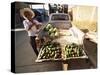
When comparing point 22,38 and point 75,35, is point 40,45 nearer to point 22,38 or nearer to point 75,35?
point 22,38

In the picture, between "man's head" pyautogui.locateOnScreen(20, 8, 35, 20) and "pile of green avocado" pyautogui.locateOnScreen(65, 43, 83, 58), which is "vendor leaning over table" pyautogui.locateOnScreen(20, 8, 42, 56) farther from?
"pile of green avocado" pyautogui.locateOnScreen(65, 43, 83, 58)

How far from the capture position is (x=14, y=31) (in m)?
1.57

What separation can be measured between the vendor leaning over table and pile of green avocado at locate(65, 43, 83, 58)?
0.91ft

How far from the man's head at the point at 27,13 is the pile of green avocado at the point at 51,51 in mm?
265

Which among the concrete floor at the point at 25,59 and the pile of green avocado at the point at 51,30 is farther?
the pile of green avocado at the point at 51,30

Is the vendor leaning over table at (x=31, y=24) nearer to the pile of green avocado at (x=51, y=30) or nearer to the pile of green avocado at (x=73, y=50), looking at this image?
the pile of green avocado at (x=51, y=30)

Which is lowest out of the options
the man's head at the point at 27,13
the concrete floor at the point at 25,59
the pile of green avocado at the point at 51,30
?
the concrete floor at the point at 25,59

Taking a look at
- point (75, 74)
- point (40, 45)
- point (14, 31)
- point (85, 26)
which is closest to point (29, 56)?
point (40, 45)

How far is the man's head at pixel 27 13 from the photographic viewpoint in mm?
1604

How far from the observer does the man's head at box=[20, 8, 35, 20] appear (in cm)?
160

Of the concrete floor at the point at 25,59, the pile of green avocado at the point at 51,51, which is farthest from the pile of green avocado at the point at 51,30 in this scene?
the concrete floor at the point at 25,59

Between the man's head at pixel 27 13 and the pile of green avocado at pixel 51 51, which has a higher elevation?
the man's head at pixel 27 13

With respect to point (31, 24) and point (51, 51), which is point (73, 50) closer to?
point (51, 51)

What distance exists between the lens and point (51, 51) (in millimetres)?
1690
